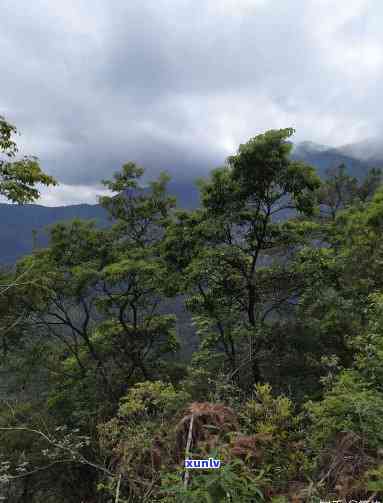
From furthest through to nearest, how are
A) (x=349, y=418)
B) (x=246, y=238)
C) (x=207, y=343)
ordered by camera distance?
(x=207, y=343), (x=246, y=238), (x=349, y=418)

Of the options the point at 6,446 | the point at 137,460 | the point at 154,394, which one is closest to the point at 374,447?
the point at 137,460

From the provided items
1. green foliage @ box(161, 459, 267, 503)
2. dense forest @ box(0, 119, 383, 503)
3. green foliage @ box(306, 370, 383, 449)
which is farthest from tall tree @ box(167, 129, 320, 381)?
green foliage @ box(161, 459, 267, 503)

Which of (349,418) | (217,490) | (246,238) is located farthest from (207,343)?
(217,490)

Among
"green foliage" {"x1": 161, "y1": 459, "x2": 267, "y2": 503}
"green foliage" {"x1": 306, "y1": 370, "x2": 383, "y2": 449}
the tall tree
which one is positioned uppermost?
the tall tree

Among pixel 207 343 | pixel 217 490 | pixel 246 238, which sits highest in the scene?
pixel 246 238

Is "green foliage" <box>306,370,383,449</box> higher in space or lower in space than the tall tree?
lower

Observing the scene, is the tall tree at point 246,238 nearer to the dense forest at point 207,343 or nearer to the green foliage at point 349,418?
the dense forest at point 207,343

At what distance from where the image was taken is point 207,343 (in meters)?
12.6

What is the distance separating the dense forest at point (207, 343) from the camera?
3443 mm

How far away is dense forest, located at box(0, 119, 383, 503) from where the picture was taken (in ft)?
11.3

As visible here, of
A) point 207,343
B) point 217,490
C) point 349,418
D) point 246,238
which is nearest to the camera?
point 217,490

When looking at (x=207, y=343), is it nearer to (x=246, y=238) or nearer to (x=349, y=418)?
(x=246, y=238)

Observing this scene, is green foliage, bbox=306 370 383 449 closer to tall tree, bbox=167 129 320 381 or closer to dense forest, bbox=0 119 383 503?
dense forest, bbox=0 119 383 503

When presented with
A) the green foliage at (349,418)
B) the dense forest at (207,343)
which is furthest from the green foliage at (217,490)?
the green foliage at (349,418)
